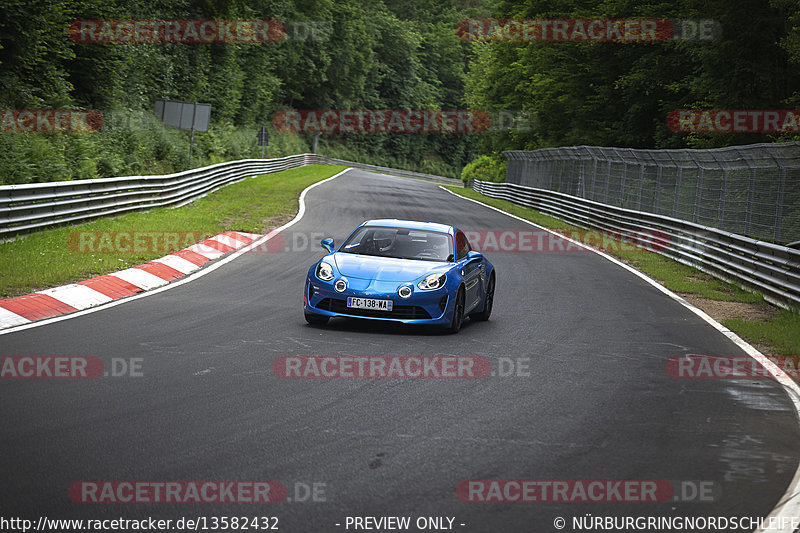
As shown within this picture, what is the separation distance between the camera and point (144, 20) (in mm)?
39125

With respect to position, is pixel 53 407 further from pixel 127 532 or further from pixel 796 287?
pixel 796 287

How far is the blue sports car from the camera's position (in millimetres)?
10125

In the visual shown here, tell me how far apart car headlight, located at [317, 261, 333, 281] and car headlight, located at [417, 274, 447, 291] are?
1047 mm

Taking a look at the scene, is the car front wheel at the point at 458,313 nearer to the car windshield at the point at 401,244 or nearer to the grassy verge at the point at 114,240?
the car windshield at the point at 401,244

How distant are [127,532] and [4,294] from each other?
24.5 ft

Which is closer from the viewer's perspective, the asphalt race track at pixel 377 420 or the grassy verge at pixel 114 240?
the asphalt race track at pixel 377 420

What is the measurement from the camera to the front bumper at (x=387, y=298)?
10.1m

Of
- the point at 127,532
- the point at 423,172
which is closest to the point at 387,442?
the point at 127,532

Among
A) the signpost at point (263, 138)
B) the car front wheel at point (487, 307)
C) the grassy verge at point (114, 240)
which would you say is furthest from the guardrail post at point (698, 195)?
the signpost at point (263, 138)
